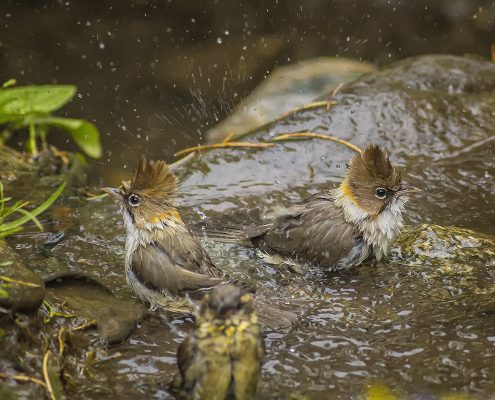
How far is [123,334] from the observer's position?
5.21 m

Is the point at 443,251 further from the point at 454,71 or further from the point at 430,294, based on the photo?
the point at 454,71

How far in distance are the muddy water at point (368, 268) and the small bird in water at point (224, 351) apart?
0.34m

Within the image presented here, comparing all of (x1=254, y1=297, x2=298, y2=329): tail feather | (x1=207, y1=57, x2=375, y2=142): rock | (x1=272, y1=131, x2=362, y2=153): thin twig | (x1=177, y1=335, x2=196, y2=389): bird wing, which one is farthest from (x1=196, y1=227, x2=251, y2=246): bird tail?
(x1=177, y1=335, x2=196, y2=389): bird wing

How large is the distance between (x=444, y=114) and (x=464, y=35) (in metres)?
4.18

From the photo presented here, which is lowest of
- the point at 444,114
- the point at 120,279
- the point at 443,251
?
the point at 120,279

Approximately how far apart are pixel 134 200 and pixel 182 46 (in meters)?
5.58

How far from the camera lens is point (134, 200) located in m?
6.29

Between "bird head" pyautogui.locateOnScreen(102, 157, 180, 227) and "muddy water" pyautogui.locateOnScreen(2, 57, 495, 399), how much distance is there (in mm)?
498

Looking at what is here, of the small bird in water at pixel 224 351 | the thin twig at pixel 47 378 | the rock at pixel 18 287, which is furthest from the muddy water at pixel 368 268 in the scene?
the rock at pixel 18 287

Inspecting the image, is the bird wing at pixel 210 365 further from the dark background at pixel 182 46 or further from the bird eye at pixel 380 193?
the dark background at pixel 182 46

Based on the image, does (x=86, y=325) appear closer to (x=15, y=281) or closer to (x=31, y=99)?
(x=15, y=281)

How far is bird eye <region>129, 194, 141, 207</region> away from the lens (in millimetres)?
6266

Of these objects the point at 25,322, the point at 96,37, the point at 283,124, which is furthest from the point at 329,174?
the point at 96,37

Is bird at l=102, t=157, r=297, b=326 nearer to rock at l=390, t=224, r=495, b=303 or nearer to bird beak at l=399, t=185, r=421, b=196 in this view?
rock at l=390, t=224, r=495, b=303
